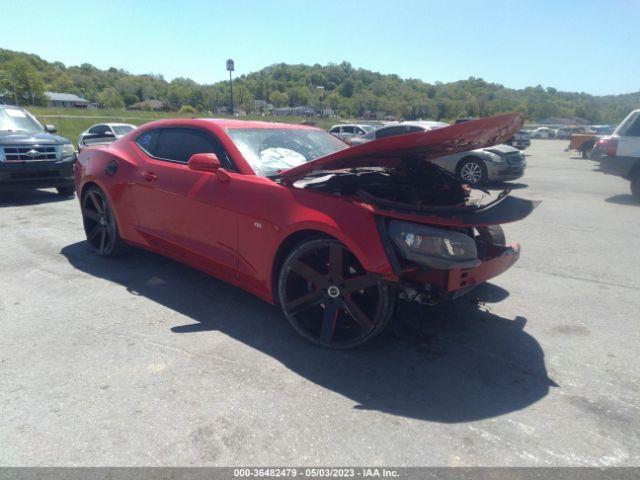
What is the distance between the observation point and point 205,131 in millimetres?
4078

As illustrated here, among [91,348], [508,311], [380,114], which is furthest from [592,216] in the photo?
[380,114]

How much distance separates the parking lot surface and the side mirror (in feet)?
3.73

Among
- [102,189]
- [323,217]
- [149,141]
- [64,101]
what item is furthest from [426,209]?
[64,101]

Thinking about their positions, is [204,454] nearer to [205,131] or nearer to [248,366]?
[248,366]

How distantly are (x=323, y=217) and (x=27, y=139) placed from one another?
7.71 meters

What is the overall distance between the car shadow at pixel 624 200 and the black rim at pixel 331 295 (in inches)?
343

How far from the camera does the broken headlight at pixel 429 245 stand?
2850 mm

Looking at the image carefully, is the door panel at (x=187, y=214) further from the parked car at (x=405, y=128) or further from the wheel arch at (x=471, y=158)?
the wheel arch at (x=471, y=158)

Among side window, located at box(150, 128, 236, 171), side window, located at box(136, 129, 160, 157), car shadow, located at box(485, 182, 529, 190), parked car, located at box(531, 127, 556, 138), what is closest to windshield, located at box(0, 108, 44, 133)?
side window, located at box(136, 129, 160, 157)

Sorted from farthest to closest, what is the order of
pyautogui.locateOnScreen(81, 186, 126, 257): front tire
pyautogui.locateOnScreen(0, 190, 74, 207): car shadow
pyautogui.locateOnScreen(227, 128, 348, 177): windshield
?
1. pyautogui.locateOnScreen(0, 190, 74, 207): car shadow
2. pyautogui.locateOnScreen(81, 186, 126, 257): front tire
3. pyautogui.locateOnScreen(227, 128, 348, 177): windshield

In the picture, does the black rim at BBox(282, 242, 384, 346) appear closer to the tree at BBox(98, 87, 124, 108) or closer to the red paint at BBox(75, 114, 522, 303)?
the red paint at BBox(75, 114, 522, 303)

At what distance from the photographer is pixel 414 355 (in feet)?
10.4

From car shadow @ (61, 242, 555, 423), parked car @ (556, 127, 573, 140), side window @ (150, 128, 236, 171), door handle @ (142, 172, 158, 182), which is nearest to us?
car shadow @ (61, 242, 555, 423)

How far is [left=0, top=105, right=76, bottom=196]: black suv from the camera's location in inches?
317
